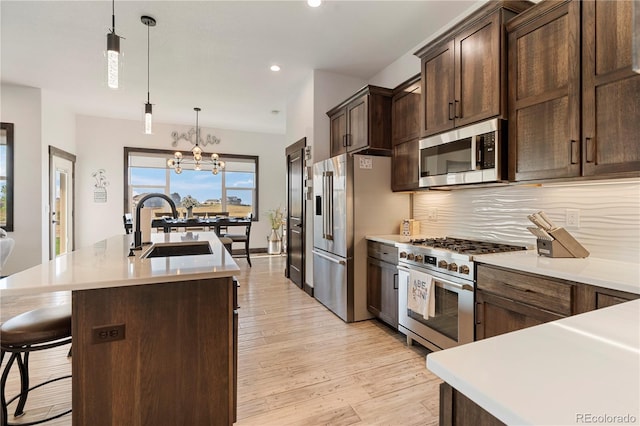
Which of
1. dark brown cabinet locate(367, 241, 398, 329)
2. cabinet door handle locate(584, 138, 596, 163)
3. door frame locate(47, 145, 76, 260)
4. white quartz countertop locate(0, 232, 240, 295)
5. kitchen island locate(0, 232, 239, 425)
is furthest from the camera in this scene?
door frame locate(47, 145, 76, 260)

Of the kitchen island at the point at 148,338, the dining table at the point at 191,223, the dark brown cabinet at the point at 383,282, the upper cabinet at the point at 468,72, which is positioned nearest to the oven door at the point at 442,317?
the dark brown cabinet at the point at 383,282

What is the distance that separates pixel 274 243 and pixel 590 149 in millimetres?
6447

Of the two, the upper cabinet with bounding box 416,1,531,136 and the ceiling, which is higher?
the ceiling

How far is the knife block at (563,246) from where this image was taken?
6.24 ft

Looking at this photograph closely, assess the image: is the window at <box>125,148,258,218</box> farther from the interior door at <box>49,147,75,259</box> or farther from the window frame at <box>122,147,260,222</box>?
the interior door at <box>49,147,75,259</box>

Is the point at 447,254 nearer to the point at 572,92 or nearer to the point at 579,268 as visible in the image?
the point at 579,268

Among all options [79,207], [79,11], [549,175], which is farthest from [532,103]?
[79,207]

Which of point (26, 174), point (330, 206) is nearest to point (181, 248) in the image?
point (330, 206)

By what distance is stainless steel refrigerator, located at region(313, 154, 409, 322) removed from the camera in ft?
10.4

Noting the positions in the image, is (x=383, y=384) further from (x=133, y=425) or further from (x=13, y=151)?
(x=13, y=151)

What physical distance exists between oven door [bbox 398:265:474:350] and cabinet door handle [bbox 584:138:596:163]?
3.23 ft

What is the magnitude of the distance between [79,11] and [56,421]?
3416 millimetres

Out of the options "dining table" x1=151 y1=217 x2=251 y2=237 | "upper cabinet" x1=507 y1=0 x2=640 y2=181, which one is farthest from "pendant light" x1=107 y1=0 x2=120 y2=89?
"dining table" x1=151 y1=217 x2=251 y2=237

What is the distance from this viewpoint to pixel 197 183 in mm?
7301
